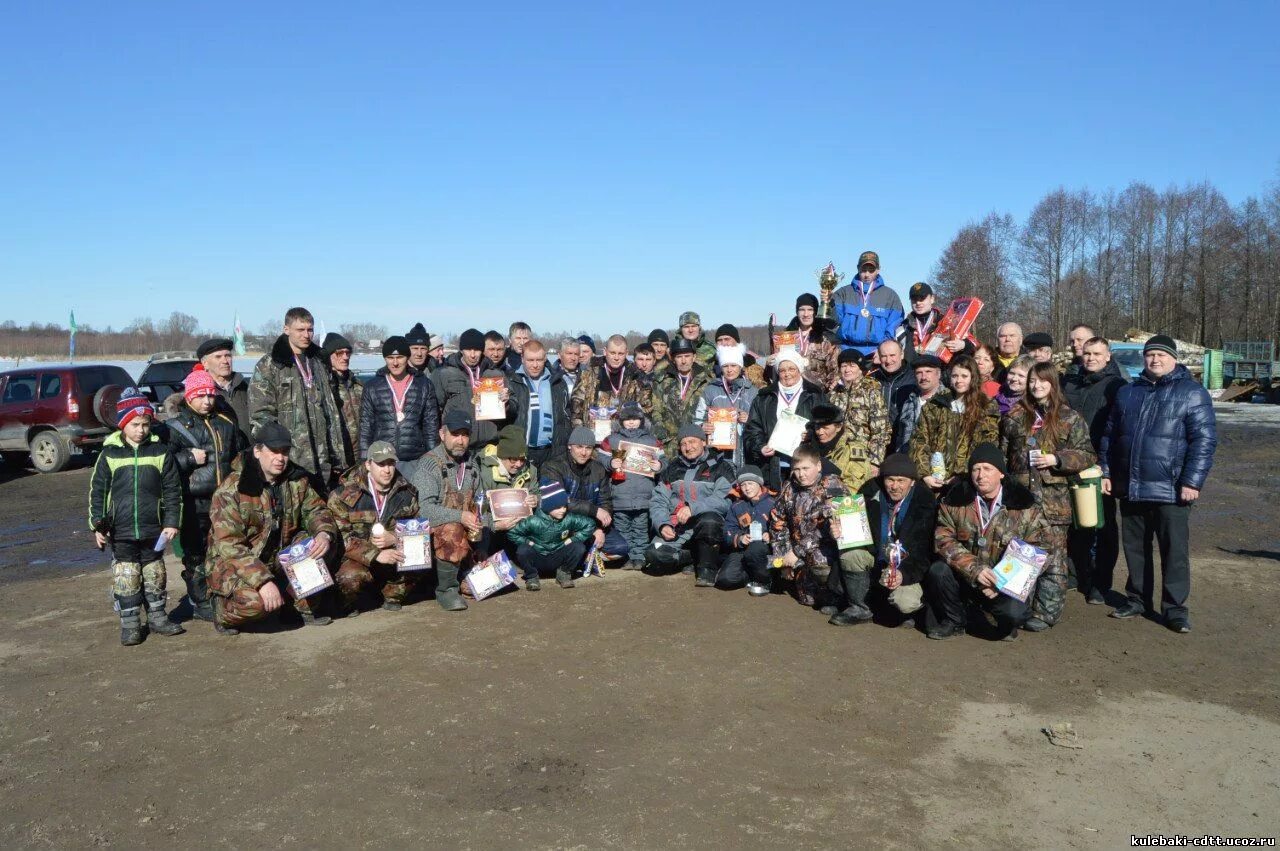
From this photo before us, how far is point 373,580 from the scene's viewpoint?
7.31 meters

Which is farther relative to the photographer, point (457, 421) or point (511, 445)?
point (511, 445)

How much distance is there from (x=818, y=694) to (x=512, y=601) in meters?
3.09

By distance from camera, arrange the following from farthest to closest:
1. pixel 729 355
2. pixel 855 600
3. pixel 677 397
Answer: pixel 677 397 → pixel 729 355 → pixel 855 600

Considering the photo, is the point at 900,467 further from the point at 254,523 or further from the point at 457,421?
the point at 254,523

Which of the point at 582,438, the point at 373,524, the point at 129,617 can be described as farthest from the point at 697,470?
the point at 129,617

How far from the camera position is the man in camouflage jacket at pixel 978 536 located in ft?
20.9

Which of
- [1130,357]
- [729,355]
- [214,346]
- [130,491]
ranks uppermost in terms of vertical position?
[1130,357]

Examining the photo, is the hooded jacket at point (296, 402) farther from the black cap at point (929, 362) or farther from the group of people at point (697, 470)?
the black cap at point (929, 362)

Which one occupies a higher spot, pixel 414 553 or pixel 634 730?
pixel 414 553

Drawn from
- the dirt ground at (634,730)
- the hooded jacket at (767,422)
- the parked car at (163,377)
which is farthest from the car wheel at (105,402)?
the hooded jacket at (767,422)

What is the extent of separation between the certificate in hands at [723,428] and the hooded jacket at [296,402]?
3556 mm

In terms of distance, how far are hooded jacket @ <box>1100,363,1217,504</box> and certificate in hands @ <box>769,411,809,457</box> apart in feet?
8.58

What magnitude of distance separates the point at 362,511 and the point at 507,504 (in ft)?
4.19

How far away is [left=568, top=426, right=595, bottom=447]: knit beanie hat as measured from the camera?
26.6 feet
